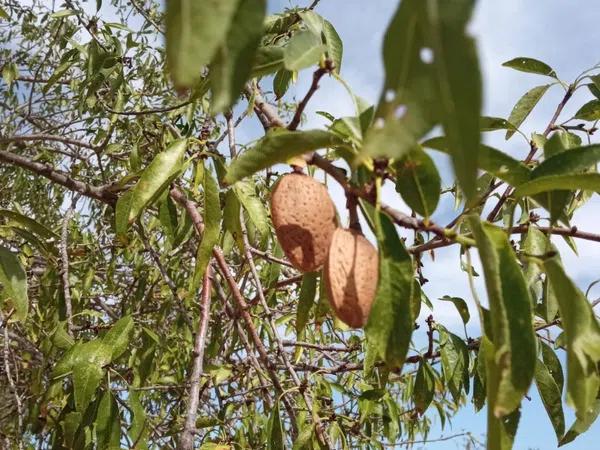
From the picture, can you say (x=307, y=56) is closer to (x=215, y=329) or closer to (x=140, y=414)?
(x=140, y=414)

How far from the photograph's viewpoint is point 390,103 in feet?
1.42

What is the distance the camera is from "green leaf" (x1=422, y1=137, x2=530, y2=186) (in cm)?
89

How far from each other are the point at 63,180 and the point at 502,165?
1314 millimetres

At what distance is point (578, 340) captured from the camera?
0.84m

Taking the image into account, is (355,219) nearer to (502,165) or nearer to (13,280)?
(502,165)

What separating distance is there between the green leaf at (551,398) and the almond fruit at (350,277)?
636 millimetres

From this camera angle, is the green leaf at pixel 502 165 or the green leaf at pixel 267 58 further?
the green leaf at pixel 267 58

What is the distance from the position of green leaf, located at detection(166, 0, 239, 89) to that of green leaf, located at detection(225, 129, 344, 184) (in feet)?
1.40

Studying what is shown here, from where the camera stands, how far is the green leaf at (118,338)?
1.66 meters

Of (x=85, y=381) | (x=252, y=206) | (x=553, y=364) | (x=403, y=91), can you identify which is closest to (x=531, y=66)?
(x=553, y=364)

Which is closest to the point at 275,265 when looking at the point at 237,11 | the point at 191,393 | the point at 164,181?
the point at 191,393

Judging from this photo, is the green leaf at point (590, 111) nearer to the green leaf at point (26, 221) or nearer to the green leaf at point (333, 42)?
the green leaf at point (333, 42)

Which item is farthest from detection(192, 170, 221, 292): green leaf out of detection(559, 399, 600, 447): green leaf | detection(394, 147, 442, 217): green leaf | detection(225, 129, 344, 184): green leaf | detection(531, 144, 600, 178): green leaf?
detection(559, 399, 600, 447): green leaf

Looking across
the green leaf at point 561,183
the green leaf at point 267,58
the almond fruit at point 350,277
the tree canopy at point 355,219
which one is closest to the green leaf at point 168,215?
the tree canopy at point 355,219
